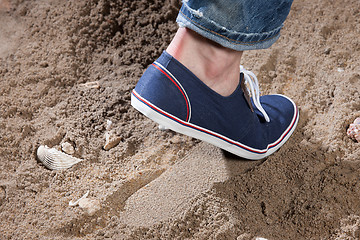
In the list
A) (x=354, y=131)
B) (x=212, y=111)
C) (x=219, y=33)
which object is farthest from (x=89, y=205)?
(x=354, y=131)

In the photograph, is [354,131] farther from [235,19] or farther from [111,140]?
[111,140]

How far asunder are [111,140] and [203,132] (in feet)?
1.29

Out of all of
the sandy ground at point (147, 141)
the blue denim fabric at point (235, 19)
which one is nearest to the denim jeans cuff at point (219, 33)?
the blue denim fabric at point (235, 19)

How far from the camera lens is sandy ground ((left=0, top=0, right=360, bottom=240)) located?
947mm

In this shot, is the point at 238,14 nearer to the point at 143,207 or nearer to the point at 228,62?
the point at 228,62

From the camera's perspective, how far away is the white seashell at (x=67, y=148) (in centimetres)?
115

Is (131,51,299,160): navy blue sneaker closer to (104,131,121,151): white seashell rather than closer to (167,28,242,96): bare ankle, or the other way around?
(167,28,242,96): bare ankle

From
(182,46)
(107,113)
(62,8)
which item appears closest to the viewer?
(182,46)

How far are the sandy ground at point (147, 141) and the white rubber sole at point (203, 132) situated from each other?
0.04 meters

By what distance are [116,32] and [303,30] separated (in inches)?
36.9

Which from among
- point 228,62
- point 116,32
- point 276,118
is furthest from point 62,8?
point 276,118

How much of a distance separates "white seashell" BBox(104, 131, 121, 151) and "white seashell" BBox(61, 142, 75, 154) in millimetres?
122

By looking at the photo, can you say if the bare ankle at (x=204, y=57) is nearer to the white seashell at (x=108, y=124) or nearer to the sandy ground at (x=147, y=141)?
the sandy ground at (x=147, y=141)

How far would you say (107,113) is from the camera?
4.21ft
